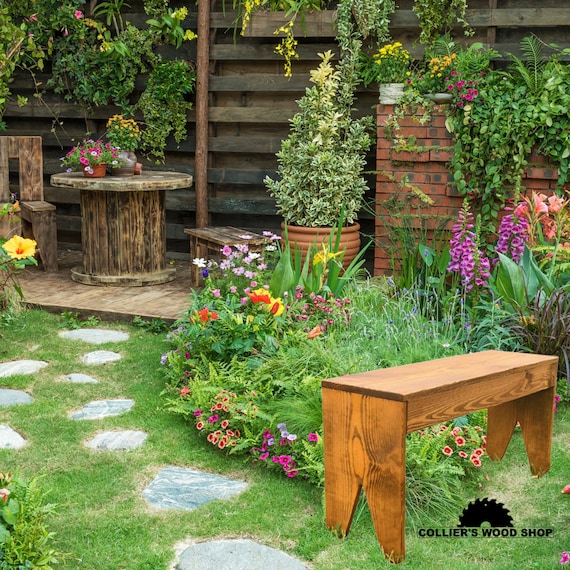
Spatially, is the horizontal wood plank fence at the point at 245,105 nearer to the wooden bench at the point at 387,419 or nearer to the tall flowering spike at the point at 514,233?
the tall flowering spike at the point at 514,233

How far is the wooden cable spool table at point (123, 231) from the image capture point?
661 centimetres

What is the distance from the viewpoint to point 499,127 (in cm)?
583

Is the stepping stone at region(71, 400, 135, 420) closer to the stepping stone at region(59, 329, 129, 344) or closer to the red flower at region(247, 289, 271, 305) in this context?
the red flower at region(247, 289, 271, 305)

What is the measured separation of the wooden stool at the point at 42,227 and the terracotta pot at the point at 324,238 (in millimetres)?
2102

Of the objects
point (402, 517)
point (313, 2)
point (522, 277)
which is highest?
point (313, 2)

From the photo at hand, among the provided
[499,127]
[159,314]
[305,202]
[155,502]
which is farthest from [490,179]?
[155,502]

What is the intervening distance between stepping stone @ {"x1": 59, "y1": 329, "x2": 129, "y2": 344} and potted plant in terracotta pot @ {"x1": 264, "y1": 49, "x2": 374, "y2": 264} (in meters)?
1.56

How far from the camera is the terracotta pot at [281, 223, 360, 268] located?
6.35 m

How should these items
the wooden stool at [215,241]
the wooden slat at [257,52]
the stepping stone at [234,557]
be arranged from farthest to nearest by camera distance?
the wooden slat at [257,52] → the wooden stool at [215,241] → the stepping stone at [234,557]

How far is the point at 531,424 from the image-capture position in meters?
3.28

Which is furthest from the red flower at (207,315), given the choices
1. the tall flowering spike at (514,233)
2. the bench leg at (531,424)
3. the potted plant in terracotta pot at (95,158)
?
the potted plant in terracotta pot at (95,158)

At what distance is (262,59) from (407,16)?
129cm

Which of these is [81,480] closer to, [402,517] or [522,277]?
[402,517]

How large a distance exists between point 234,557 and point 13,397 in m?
2.00
